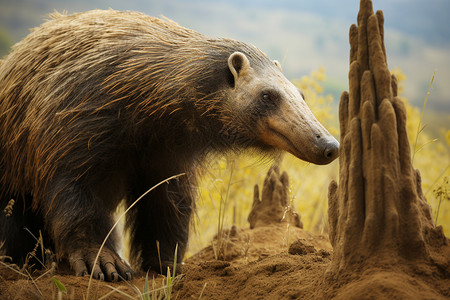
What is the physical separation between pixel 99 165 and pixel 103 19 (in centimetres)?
144

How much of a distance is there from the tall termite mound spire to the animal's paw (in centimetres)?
182

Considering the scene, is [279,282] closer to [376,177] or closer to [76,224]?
[376,177]

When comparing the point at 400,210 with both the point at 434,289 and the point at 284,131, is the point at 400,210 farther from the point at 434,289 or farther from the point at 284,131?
the point at 284,131

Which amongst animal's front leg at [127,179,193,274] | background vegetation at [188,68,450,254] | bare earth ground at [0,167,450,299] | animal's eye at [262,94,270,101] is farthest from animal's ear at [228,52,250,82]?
background vegetation at [188,68,450,254]

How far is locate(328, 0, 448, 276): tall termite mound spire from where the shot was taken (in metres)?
2.46

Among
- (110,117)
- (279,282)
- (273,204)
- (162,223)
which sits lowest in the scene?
(162,223)

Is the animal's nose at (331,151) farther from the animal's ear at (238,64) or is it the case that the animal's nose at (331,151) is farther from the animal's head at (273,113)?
the animal's ear at (238,64)

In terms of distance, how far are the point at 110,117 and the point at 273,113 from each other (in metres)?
1.32

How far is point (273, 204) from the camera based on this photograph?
17.3ft

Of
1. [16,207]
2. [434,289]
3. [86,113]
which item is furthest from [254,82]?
[16,207]

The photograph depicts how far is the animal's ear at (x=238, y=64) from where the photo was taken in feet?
12.8

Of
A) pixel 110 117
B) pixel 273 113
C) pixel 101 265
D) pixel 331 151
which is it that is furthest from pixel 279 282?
pixel 110 117

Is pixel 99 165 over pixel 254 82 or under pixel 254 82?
under

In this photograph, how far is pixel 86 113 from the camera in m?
4.04
